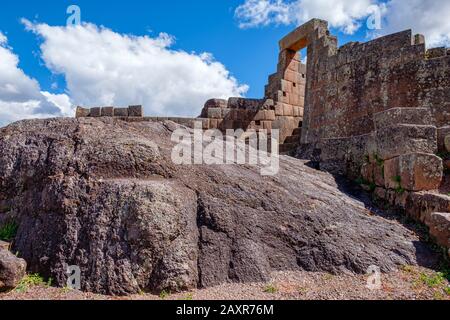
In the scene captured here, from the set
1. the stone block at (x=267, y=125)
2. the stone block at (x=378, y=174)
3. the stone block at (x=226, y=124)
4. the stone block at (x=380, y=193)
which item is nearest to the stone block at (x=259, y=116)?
the stone block at (x=267, y=125)

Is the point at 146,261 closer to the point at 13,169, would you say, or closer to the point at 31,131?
the point at 13,169

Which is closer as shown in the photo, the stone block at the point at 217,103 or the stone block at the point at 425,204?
the stone block at the point at 425,204

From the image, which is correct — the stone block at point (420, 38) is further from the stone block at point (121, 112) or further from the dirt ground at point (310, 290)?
the stone block at point (121, 112)

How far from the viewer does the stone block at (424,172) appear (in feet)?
18.1

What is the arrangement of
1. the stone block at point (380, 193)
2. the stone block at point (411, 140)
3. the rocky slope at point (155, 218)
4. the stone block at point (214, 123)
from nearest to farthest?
the rocky slope at point (155, 218), the stone block at point (411, 140), the stone block at point (380, 193), the stone block at point (214, 123)

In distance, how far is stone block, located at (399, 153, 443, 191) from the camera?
5.52 meters

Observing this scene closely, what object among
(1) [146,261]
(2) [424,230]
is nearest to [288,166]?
(2) [424,230]

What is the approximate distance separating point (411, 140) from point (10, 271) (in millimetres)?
5869

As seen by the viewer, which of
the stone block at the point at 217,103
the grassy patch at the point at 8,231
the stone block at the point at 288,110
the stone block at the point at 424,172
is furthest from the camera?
the stone block at the point at 288,110

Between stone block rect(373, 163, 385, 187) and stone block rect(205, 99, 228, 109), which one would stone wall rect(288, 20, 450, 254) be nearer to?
stone block rect(373, 163, 385, 187)

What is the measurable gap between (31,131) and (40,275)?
2.30 m

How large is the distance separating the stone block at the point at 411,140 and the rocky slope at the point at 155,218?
1.25m

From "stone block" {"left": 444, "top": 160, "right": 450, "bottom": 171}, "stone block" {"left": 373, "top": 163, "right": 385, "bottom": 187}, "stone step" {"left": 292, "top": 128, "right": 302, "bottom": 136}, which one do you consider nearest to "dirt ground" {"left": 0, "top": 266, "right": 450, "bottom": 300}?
"stone block" {"left": 373, "top": 163, "right": 385, "bottom": 187}

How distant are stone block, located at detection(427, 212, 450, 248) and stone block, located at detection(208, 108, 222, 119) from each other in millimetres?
7942
